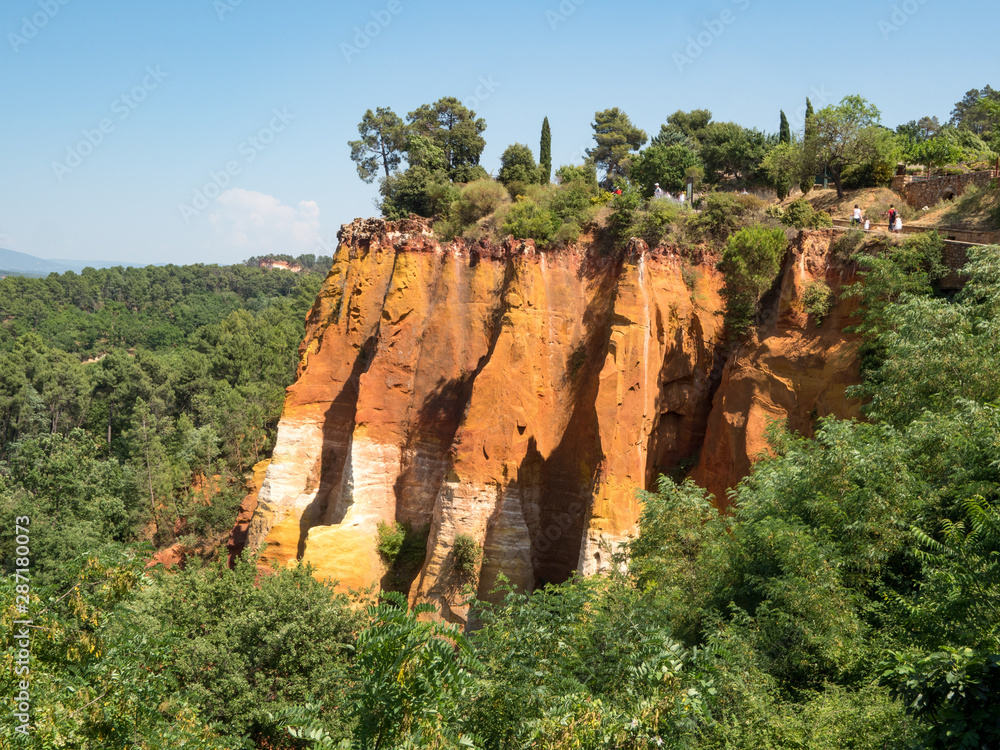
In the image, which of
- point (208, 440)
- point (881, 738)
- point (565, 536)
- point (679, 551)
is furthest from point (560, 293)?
point (208, 440)

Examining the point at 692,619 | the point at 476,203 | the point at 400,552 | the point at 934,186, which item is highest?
the point at 934,186

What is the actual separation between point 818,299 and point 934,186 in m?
9.96

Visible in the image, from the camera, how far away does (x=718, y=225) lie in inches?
828

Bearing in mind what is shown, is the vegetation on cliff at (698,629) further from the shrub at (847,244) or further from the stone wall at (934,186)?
the stone wall at (934,186)

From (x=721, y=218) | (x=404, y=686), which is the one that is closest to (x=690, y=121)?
(x=721, y=218)

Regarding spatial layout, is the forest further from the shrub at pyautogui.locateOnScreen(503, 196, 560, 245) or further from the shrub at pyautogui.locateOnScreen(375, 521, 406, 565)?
the shrub at pyautogui.locateOnScreen(375, 521, 406, 565)

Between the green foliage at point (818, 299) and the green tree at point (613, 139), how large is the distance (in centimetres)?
3242

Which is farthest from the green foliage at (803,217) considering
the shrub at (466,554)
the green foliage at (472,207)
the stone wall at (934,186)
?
the shrub at (466,554)

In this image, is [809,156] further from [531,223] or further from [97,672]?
[97,672]

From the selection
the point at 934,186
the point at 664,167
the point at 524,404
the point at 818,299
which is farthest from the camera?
the point at 664,167

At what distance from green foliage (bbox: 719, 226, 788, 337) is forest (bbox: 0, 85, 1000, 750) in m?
0.06

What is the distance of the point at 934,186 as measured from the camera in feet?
79.4

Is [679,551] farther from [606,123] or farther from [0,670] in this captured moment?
[606,123]

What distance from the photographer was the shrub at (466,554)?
1908cm
